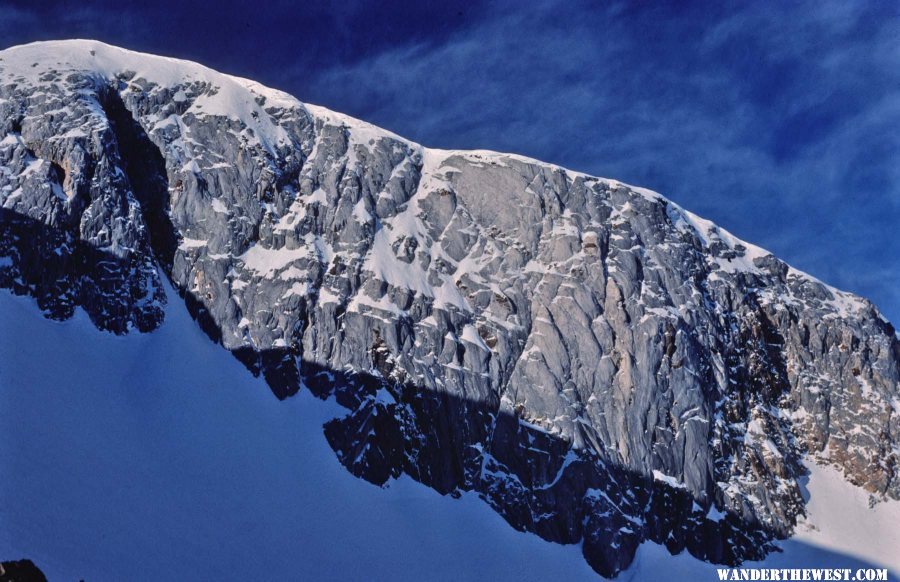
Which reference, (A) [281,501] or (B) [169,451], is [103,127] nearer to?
(B) [169,451]

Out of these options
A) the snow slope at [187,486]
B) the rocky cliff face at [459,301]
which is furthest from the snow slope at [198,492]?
the rocky cliff face at [459,301]

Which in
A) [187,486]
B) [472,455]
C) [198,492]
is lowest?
[187,486]

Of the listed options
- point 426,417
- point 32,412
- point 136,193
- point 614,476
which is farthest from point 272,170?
point 614,476

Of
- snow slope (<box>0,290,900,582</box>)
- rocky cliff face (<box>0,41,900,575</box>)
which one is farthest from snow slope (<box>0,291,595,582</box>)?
rocky cliff face (<box>0,41,900,575</box>)

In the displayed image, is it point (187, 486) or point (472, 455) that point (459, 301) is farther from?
point (187, 486)

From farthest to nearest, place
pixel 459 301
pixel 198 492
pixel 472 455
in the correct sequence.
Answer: pixel 459 301
pixel 472 455
pixel 198 492

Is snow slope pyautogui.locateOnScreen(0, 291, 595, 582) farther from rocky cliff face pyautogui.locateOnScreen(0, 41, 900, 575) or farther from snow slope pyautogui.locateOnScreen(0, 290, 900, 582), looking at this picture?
rocky cliff face pyautogui.locateOnScreen(0, 41, 900, 575)

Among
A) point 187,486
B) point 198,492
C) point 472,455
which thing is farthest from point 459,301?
point 187,486
